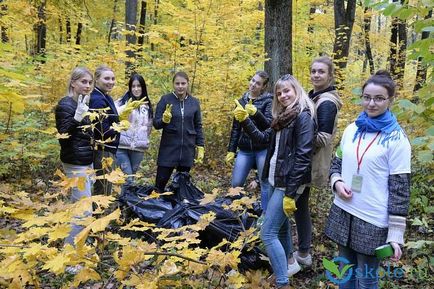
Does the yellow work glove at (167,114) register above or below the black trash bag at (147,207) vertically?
above

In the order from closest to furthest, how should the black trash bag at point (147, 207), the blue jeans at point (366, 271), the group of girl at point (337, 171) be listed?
1. the group of girl at point (337, 171)
2. the blue jeans at point (366, 271)
3. the black trash bag at point (147, 207)

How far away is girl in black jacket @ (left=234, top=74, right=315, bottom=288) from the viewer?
9.36 feet

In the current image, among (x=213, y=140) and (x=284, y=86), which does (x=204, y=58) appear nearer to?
(x=213, y=140)

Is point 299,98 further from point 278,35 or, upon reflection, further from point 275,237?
point 278,35

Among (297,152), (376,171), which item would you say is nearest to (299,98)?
(297,152)

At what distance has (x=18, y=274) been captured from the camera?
1.85 m

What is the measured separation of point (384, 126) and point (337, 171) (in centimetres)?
50

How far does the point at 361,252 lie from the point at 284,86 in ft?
4.59

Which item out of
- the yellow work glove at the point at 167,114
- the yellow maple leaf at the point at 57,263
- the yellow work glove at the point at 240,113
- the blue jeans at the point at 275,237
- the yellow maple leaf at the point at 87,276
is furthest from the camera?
the yellow work glove at the point at 167,114

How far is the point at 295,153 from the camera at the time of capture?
290 cm

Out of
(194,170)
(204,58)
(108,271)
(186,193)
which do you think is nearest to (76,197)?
(108,271)

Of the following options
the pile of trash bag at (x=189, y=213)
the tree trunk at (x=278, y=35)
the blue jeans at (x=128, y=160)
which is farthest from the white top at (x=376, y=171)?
the blue jeans at (x=128, y=160)

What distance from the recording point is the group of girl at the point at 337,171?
230cm

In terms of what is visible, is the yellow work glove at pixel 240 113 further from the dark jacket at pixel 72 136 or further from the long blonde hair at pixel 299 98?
the dark jacket at pixel 72 136
